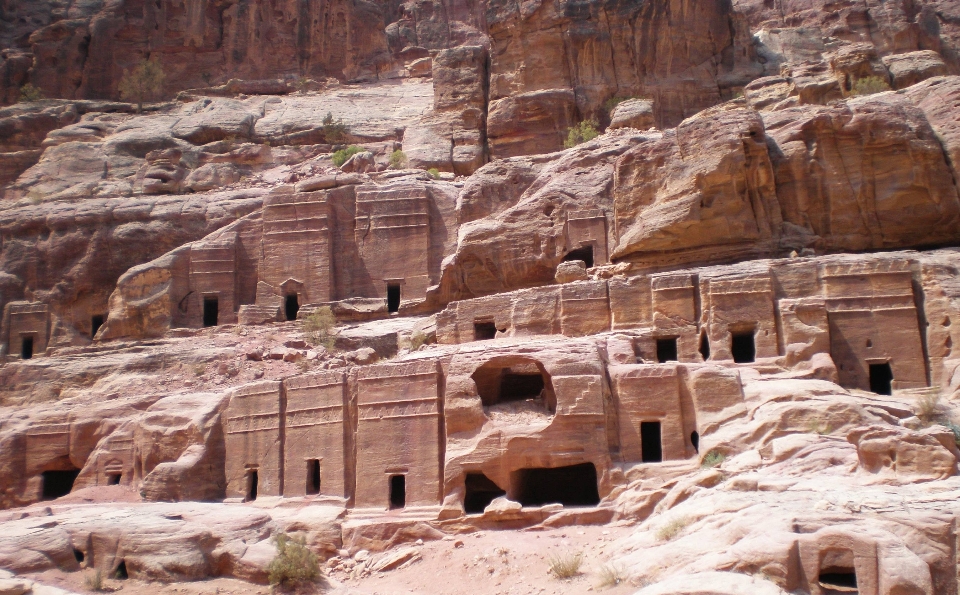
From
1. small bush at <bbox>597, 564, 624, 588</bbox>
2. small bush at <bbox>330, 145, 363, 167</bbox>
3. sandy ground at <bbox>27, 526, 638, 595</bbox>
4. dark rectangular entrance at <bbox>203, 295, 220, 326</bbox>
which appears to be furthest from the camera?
small bush at <bbox>330, 145, 363, 167</bbox>

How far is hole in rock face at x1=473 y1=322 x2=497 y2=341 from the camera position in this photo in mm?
31250

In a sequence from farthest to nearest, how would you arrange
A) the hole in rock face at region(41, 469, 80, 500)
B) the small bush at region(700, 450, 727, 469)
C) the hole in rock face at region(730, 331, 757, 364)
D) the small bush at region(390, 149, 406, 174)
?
the small bush at region(390, 149, 406, 174) → the hole in rock face at region(41, 469, 80, 500) → the hole in rock face at region(730, 331, 757, 364) → the small bush at region(700, 450, 727, 469)

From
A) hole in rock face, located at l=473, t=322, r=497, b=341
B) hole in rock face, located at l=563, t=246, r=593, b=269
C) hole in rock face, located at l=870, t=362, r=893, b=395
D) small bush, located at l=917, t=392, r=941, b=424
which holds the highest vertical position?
hole in rock face, located at l=563, t=246, r=593, b=269

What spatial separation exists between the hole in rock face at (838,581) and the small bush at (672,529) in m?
2.90

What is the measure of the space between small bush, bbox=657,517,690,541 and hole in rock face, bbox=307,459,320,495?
1161cm

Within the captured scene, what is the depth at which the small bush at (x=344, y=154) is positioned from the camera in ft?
150

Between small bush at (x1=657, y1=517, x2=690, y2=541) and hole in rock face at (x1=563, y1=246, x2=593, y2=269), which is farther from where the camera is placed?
hole in rock face at (x1=563, y1=246, x2=593, y2=269)

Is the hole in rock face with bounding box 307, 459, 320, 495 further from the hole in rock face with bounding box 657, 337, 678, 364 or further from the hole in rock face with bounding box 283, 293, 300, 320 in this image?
the hole in rock face with bounding box 283, 293, 300, 320

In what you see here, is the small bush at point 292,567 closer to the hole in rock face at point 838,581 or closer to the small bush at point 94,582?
the small bush at point 94,582

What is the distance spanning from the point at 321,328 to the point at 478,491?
439 inches

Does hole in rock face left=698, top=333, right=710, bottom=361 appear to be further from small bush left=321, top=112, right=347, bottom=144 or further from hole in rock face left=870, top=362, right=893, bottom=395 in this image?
small bush left=321, top=112, right=347, bottom=144

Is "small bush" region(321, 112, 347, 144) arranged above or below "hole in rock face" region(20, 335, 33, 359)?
above

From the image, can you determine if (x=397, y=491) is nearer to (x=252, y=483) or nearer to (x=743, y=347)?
(x=252, y=483)

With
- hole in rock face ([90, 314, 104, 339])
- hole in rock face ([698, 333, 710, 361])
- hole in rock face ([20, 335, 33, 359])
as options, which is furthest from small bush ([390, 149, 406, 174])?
hole in rock face ([698, 333, 710, 361])
